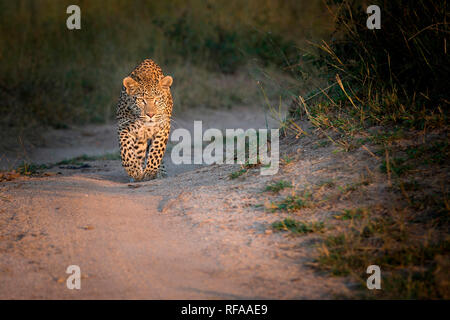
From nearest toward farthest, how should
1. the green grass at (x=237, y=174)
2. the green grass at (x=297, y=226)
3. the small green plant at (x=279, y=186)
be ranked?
the green grass at (x=297, y=226) < the small green plant at (x=279, y=186) < the green grass at (x=237, y=174)

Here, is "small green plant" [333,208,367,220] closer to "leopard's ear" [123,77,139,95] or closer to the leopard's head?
the leopard's head

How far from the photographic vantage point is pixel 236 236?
4156mm

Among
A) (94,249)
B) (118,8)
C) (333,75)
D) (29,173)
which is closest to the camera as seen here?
(94,249)

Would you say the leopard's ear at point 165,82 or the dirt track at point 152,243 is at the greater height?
the leopard's ear at point 165,82

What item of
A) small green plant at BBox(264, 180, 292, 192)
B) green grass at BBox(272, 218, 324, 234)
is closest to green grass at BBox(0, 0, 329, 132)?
small green plant at BBox(264, 180, 292, 192)

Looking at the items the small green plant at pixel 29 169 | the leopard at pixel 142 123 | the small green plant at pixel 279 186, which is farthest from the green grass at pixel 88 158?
the small green plant at pixel 279 186

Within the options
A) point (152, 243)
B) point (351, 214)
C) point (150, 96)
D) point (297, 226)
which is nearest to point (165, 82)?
point (150, 96)

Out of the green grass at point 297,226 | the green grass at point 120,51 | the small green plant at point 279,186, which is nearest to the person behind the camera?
the green grass at point 297,226

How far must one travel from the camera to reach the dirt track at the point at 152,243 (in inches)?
134

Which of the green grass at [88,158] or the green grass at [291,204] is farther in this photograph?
the green grass at [88,158]

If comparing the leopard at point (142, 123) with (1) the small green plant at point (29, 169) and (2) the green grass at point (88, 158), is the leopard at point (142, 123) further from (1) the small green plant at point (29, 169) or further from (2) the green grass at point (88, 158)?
(2) the green grass at point (88, 158)
